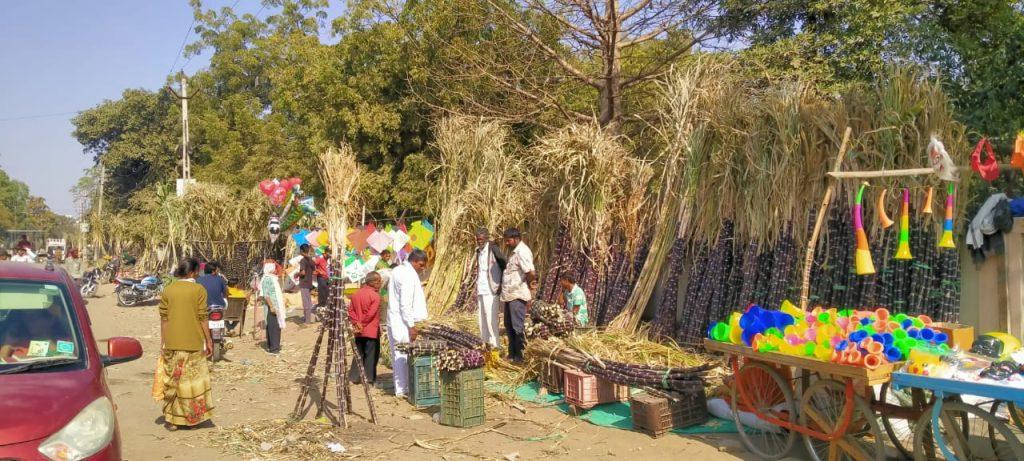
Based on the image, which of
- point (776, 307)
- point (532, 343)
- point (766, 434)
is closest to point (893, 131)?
point (776, 307)

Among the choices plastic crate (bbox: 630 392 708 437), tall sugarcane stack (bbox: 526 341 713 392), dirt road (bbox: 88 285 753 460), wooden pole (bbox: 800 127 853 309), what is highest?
wooden pole (bbox: 800 127 853 309)

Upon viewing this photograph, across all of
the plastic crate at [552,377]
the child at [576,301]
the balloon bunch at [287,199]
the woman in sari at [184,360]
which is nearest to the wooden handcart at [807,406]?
the plastic crate at [552,377]

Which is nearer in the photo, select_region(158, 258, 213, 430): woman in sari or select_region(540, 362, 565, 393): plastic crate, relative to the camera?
select_region(158, 258, 213, 430): woman in sari

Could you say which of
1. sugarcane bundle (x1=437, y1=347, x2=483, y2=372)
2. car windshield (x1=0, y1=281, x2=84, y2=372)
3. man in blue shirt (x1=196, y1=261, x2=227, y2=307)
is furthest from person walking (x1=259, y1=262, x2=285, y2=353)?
car windshield (x1=0, y1=281, x2=84, y2=372)

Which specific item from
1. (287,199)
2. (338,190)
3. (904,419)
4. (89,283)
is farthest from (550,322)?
(89,283)

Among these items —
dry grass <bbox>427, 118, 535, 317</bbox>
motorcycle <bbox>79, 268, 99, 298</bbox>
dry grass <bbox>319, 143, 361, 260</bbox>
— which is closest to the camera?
dry grass <bbox>319, 143, 361, 260</bbox>

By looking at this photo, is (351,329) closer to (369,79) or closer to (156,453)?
(156,453)

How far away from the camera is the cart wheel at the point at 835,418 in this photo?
5.09 metres

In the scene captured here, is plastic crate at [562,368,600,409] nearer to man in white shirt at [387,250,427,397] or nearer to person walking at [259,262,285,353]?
man in white shirt at [387,250,427,397]

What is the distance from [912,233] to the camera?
22.7ft

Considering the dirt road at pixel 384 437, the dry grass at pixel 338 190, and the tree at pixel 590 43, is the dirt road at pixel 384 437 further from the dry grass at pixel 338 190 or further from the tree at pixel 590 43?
the tree at pixel 590 43

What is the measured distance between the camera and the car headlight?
3582 millimetres

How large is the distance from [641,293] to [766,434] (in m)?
3.50

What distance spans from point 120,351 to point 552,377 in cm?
456
